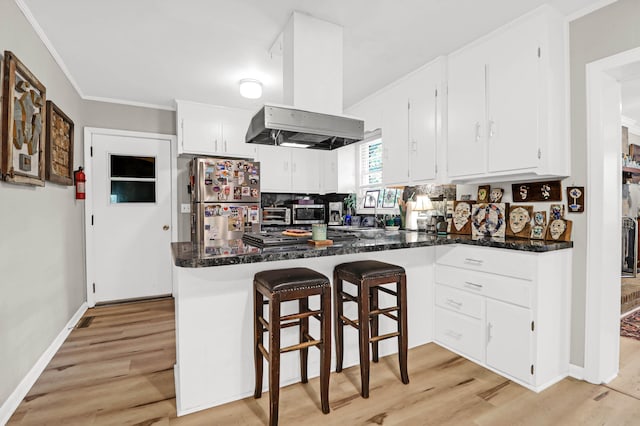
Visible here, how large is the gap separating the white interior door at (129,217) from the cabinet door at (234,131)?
Answer: 0.74m

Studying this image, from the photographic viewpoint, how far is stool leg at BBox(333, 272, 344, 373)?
2033 millimetres

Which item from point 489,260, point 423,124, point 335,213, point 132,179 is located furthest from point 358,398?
point 132,179

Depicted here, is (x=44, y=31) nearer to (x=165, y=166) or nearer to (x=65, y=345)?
(x=165, y=166)

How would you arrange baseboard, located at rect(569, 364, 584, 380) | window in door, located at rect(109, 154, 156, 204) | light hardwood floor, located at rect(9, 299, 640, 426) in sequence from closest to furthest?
light hardwood floor, located at rect(9, 299, 640, 426), baseboard, located at rect(569, 364, 584, 380), window in door, located at rect(109, 154, 156, 204)

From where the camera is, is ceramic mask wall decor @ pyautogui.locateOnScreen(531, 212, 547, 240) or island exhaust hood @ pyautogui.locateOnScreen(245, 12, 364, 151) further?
ceramic mask wall decor @ pyautogui.locateOnScreen(531, 212, 547, 240)

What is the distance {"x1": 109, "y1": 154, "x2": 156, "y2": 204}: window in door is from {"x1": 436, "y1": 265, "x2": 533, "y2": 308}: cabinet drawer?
3.37m

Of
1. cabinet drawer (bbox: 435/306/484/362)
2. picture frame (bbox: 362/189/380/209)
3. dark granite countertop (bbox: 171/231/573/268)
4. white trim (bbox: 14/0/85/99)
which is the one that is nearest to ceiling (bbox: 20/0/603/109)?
white trim (bbox: 14/0/85/99)

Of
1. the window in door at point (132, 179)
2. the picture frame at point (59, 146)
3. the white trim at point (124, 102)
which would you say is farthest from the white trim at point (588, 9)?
the window in door at point (132, 179)

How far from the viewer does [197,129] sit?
145 inches

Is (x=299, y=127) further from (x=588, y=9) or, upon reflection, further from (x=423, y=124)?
(x=588, y=9)

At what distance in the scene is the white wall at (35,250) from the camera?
1.73 meters

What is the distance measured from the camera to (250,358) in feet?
6.01

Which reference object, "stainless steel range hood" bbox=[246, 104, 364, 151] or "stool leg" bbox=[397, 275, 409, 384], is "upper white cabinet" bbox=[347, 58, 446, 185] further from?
"stool leg" bbox=[397, 275, 409, 384]

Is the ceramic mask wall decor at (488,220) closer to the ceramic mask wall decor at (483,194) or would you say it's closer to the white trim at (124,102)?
the ceramic mask wall decor at (483,194)
